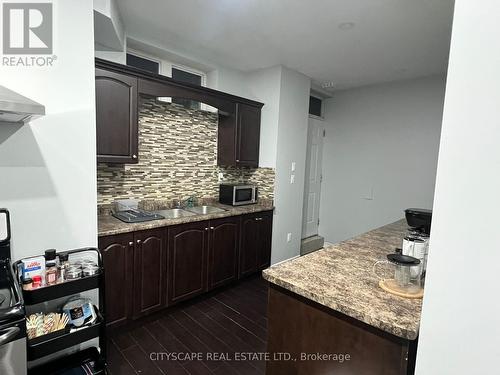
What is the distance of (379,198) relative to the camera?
407 centimetres

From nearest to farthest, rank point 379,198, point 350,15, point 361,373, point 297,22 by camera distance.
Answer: point 361,373 < point 350,15 < point 297,22 < point 379,198

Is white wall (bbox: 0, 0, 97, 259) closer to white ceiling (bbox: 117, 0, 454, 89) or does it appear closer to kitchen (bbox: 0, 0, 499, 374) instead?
kitchen (bbox: 0, 0, 499, 374)

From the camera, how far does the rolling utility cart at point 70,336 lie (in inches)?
55.4

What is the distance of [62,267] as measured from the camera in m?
1.61

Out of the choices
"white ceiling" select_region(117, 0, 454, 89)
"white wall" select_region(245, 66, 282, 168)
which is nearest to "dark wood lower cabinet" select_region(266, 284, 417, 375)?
"white ceiling" select_region(117, 0, 454, 89)

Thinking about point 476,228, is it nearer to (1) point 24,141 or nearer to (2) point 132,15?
(1) point 24,141

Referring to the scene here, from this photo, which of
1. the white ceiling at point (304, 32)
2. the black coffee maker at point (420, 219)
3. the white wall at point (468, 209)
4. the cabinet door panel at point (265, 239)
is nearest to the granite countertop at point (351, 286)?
the white wall at point (468, 209)

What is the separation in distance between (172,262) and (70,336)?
3.28 feet

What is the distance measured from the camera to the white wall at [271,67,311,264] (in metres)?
3.51

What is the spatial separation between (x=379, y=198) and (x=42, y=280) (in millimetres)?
4068

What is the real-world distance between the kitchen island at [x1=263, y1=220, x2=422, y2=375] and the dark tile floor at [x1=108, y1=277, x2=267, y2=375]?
80cm

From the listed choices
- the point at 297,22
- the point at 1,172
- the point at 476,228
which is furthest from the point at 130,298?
the point at 297,22

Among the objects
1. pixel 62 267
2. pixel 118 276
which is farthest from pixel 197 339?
pixel 62 267

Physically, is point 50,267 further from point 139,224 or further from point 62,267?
point 139,224
